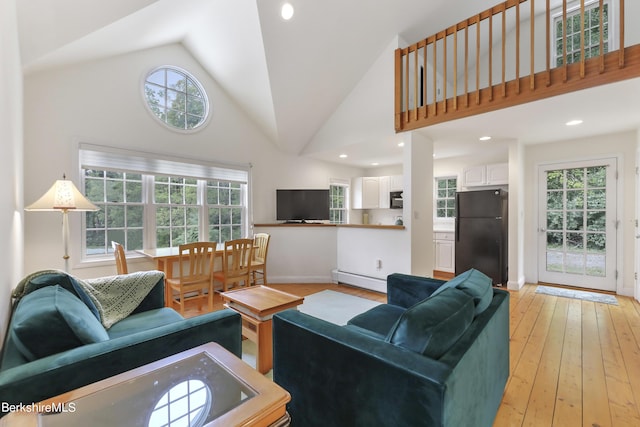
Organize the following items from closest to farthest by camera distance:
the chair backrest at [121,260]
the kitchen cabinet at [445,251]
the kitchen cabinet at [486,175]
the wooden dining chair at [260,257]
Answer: the chair backrest at [121,260] → the wooden dining chair at [260,257] → the kitchen cabinet at [486,175] → the kitchen cabinet at [445,251]

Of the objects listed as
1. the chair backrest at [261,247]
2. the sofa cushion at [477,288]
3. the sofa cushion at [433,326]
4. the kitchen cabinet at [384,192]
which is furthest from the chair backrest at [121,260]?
the kitchen cabinet at [384,192]

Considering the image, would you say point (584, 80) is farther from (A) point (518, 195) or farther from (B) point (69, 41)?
(B) point (69, 41)

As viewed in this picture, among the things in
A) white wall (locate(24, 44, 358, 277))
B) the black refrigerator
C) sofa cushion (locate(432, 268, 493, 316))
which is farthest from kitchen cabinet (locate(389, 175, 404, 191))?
sofa cushion (locate(432, 268, 493, 316))

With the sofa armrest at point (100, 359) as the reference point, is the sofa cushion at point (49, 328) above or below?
above

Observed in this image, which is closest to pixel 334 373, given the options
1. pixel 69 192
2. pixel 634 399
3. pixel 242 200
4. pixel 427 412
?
pixel 427 412

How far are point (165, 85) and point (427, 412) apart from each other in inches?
179

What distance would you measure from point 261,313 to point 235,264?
1.69 m

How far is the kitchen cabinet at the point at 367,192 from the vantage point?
6.29 m

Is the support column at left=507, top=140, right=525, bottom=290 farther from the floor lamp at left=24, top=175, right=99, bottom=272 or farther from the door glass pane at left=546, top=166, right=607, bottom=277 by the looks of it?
the floor lamp at left=24, top=175, right=99, bottom=272

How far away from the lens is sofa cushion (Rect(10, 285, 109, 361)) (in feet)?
3.53

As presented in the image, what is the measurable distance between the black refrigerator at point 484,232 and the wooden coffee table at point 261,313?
3.50 m

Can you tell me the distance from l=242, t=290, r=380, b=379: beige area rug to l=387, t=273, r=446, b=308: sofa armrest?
2.83 feet

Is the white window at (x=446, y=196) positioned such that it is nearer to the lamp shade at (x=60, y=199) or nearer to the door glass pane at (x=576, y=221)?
the door glass pane at (x=576, y=221)

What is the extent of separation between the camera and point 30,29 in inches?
85.2
